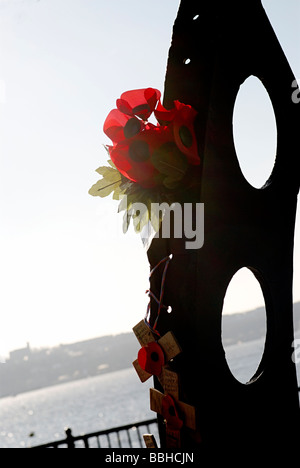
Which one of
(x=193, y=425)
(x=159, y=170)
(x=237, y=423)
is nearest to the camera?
(x=193, y=425)

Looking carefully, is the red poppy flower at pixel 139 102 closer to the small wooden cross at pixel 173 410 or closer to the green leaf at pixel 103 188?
the green leaf at pixel 103 188

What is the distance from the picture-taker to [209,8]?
7.52 ft

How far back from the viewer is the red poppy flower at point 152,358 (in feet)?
6.47

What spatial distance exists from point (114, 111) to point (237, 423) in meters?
1.53

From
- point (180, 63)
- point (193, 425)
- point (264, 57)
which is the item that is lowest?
point (193, 425)

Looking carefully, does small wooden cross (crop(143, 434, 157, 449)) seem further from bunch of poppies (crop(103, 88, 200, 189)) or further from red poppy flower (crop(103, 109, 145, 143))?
red poppy flower (crop(103, 109, 145, 143))

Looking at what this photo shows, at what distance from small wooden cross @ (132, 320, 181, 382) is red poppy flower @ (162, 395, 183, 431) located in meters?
0.11

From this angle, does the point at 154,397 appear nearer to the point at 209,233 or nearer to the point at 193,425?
the point at 193,425

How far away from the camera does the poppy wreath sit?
202 cm

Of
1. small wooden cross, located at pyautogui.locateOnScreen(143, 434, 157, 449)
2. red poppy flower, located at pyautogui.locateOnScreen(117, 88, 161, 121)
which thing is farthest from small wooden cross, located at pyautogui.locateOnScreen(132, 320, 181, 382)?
red poppy flower, located at pyautogui.locateOnScreen(117, 88, 161, 121)

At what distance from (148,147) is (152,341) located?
2.73 ft

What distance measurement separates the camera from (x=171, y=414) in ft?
6.48

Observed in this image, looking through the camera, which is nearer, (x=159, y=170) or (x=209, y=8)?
(x=159, y=170)
